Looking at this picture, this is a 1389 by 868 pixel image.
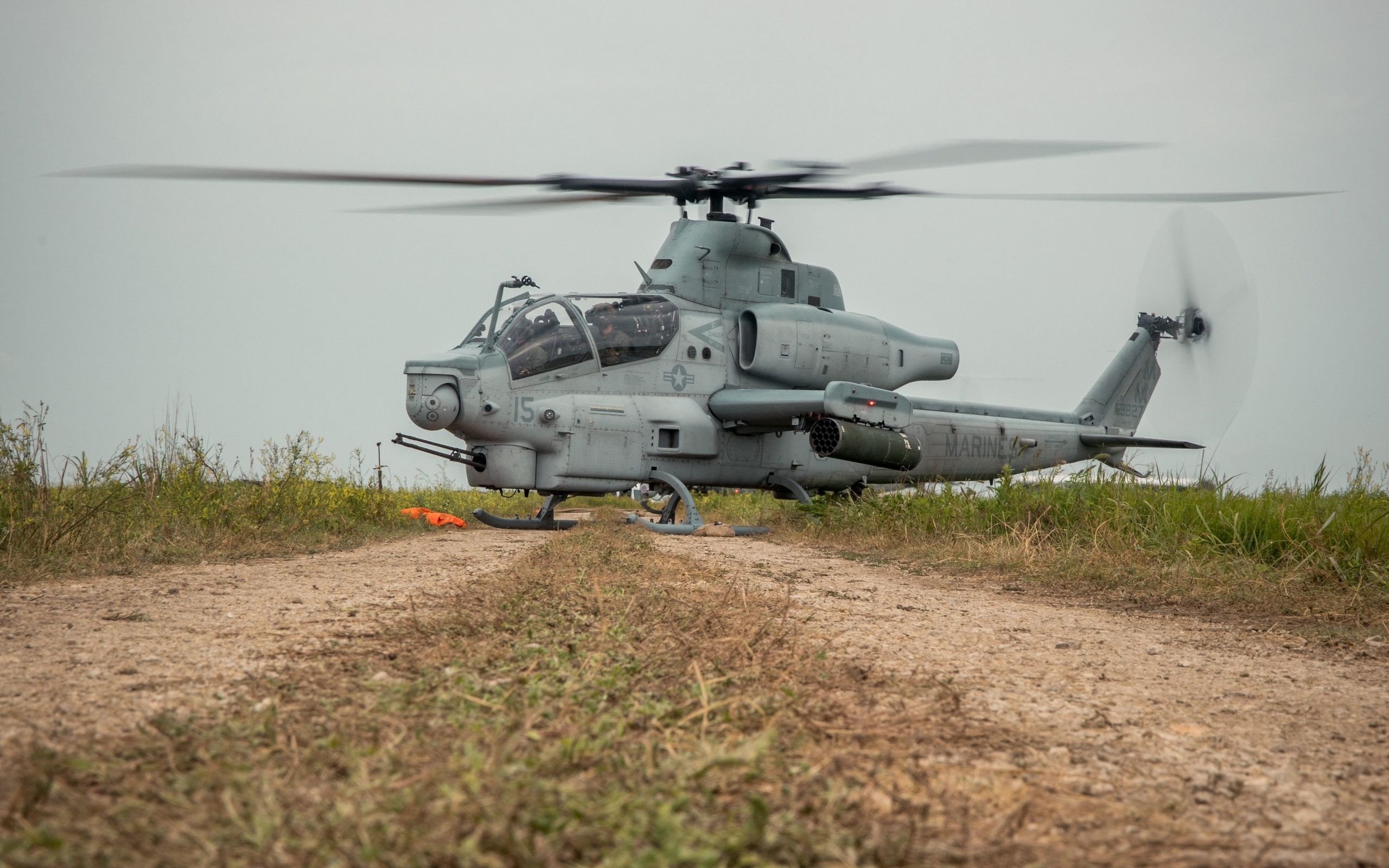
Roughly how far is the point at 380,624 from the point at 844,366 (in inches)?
372

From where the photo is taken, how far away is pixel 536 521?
1153 cm

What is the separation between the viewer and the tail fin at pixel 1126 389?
604 inches

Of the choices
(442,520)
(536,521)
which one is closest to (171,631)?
(536,521)

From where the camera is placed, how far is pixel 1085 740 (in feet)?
5.86

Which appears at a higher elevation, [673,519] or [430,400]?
[430,400]

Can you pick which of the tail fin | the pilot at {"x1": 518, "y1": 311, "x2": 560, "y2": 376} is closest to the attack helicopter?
the pilot at {"x1": 518, "y1": 311, "x2": 560, "y2": 376}

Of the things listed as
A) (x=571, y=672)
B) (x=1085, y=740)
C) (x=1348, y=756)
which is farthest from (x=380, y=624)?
(x=1348, y=756)

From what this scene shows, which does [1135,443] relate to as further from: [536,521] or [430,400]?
[430,400]

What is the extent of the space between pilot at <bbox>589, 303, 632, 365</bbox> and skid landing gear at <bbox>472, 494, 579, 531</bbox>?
182 centimetres

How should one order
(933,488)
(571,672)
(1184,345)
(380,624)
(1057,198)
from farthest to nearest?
1. (1184,345)
2. (933,488)
3. (1057,198)
4. (380,624)
5. (571,672)

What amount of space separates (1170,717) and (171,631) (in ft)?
8.66

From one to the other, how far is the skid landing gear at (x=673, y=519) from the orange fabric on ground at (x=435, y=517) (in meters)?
2.32

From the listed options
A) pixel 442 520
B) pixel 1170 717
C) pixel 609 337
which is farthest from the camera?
pixel 442 520

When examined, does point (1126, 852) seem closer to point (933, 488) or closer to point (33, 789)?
point (33, 789)
